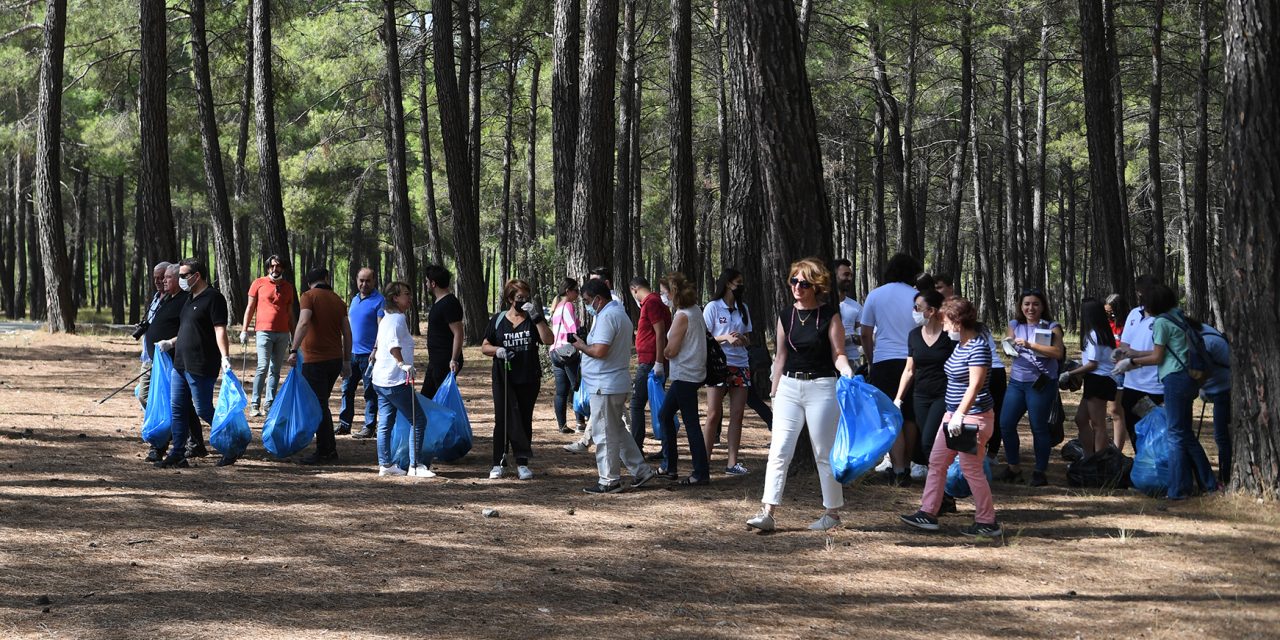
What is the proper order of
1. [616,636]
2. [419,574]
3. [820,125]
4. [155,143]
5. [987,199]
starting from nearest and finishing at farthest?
[616,636], [419,574], [155,143], [820,125], [987,199]

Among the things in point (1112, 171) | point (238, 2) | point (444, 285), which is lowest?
point (444, 285)

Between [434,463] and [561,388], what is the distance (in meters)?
2.13

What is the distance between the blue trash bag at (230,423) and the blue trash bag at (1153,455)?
711 centimetres

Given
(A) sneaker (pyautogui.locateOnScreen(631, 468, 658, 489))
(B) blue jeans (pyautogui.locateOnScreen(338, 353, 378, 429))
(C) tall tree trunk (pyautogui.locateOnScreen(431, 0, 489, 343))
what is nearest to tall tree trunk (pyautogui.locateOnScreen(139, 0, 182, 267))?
(C) tall tree trunk (pyautogui.locateOnScreen(431, 0, 489, 343))

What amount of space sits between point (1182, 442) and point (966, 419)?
2.43 meters

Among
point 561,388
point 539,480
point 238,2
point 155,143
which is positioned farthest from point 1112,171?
point 238,2

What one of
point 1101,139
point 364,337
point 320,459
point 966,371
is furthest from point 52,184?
point 966,371

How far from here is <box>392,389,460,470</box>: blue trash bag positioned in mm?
9789

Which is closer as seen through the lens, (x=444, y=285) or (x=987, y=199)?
(x=444, y=285)

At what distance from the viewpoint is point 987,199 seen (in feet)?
159

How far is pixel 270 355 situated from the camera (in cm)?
1251

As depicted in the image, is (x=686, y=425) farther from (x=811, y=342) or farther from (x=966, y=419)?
(x=966, y=419)

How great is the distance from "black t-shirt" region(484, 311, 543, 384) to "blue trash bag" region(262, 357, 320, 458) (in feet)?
6.21

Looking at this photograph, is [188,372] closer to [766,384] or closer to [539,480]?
[539,480]
